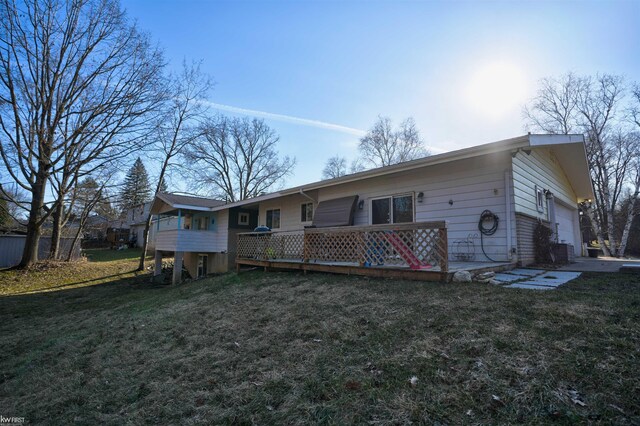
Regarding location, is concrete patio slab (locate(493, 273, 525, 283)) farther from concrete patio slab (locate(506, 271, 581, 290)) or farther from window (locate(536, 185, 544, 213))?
window (locate(536, 185, 544, 213))

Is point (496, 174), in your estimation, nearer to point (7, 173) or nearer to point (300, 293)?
point (300, 293)

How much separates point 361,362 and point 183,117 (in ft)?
65.8

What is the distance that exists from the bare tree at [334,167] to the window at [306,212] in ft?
78.9

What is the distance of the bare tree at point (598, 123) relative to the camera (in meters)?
19.1

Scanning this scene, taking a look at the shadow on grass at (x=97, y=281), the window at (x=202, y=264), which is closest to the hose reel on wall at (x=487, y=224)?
the window at (x=202, y=264)

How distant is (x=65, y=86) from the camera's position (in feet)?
45.1

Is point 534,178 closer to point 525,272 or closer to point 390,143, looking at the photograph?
point 525,272

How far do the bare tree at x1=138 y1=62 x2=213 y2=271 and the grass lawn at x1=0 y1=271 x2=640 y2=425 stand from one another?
14388 millimetres

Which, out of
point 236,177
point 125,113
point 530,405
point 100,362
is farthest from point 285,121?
point 530,405

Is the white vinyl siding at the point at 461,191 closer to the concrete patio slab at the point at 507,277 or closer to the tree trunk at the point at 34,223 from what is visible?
the concrete patio slab at the point at 507,277

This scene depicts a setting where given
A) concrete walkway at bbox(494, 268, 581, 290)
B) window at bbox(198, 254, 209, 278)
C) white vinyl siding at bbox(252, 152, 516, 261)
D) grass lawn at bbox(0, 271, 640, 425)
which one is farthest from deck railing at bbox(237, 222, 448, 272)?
window at bbox(198, 254, 209, 278)

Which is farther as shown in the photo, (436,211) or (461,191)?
(436,211)

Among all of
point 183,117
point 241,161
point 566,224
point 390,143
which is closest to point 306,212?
point 566,224

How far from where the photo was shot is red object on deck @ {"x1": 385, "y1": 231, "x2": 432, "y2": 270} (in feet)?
19.4
